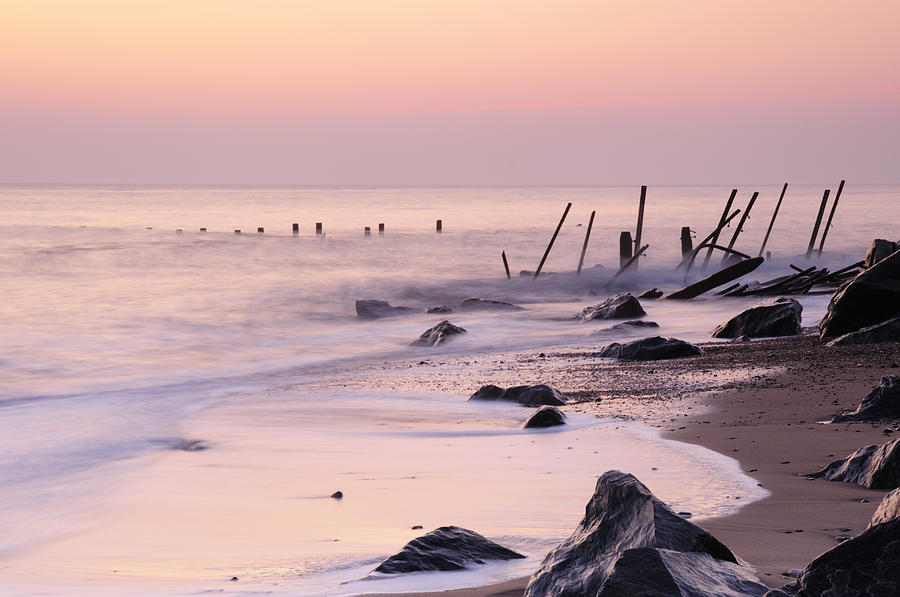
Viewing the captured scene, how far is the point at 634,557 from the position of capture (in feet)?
9.93

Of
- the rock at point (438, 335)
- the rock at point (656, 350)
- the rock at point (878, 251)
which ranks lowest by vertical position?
the rock at point (438, 335)

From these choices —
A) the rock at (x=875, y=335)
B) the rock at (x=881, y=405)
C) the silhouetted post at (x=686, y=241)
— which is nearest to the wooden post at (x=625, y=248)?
the silhouetted post at (x=686, y=241)

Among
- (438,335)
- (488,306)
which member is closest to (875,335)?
(438,335)

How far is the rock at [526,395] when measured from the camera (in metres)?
9.46

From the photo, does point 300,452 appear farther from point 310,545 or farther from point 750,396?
point 750,396

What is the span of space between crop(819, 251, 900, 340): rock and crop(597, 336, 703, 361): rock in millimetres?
1712

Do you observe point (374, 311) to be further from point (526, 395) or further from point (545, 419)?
point (545, 419)

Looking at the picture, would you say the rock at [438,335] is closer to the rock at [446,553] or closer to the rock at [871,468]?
the rock at [871,468]

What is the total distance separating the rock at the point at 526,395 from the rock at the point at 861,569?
6544mm

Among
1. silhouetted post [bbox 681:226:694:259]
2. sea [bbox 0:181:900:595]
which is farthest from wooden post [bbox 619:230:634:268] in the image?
silhouetted post [bbox 681:226:694:259]

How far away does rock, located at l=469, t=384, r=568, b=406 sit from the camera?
372 inches

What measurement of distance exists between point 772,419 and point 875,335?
4440 millimetres

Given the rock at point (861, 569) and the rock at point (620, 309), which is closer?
the rock at point (861, 569)

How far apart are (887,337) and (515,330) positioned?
7.98 meters
